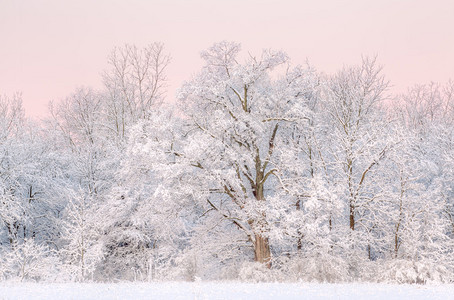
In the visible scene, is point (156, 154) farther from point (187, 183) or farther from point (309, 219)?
point (309, 219)

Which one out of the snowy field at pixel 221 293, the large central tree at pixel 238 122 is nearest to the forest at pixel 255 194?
the large central tree at pixel 238 122

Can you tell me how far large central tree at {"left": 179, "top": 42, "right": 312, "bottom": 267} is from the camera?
18.1 metres

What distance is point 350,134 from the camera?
20344 mm

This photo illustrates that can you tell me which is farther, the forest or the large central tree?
the large central tree

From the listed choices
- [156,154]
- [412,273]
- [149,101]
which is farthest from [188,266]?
[149,101]

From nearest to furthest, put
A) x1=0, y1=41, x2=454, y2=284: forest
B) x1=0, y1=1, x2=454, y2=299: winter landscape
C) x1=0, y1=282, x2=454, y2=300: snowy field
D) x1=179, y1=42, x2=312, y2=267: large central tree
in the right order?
x1=0, y1=282, x2=454, y2=300: snowy field, x1=0, y1=1, x2=454, y2=299: winter landscape, x1=0, y1=41, x2=454, y2=284: forest, x1=179, y1=42, x2=312, y2=267: large central tree

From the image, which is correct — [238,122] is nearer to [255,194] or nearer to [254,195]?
[255,194]

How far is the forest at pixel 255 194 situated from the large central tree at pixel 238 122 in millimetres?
71

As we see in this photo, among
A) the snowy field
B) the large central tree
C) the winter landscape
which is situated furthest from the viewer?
the large central tree

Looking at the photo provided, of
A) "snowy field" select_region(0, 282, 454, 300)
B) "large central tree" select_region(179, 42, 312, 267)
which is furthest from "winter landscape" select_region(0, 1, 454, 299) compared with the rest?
"snowy field" select_region(0, 282, 454, 300)

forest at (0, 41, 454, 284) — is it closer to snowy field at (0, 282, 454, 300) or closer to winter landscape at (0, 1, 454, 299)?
winter landscape at (0, 1, 454, 299)

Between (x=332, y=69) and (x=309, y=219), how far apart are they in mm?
20845

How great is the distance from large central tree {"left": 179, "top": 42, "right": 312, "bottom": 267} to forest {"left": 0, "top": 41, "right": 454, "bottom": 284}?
71 mm

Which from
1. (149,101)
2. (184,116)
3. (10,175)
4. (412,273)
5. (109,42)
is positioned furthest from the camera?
(109,42)
